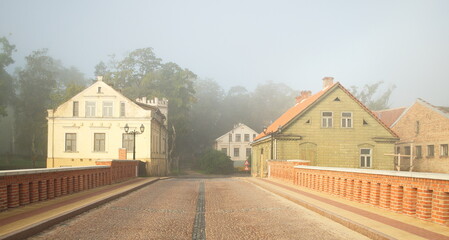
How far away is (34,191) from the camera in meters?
11.6

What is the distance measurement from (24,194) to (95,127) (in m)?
35.1

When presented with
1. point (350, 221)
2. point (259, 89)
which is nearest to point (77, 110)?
point (350, 221)

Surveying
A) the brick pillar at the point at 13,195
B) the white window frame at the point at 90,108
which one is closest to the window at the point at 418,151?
the white window frame at the point at 90,108

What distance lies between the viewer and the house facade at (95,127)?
4469 centimetres

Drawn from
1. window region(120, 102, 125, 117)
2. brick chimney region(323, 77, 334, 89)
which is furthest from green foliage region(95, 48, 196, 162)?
brick chimney region(323, 77, 334, 89)

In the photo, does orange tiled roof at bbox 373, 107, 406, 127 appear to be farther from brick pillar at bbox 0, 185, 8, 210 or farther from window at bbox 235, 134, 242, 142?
brick pillar at bbox 0, 185, 8, 210

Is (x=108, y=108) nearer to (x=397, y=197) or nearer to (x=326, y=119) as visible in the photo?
(x=326, y=119)

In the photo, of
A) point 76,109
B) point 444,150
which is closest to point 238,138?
point 76,109

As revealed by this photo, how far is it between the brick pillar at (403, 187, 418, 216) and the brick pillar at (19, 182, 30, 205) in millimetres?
9335

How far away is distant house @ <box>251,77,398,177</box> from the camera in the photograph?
3766 centimetres

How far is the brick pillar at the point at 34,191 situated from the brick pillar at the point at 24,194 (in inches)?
10.2

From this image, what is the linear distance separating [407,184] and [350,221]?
1715 mm

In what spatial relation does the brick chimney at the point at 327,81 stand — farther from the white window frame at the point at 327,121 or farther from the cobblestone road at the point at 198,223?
the cobblestone road at the point at 198,223

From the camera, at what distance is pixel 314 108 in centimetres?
3812
